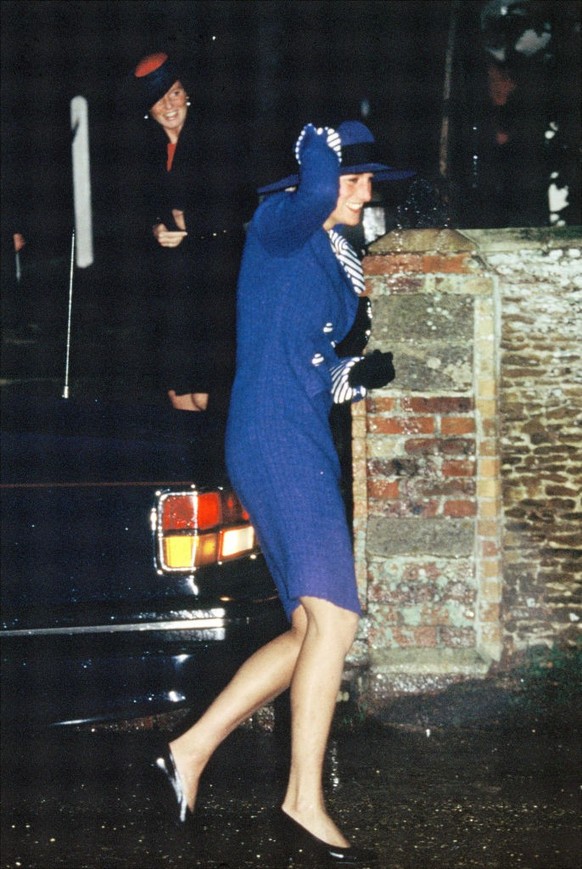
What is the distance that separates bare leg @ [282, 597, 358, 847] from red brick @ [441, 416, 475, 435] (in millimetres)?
1603

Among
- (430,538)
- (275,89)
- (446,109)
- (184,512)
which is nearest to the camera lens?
(184,512)

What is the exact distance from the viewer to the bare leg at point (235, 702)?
3568mm

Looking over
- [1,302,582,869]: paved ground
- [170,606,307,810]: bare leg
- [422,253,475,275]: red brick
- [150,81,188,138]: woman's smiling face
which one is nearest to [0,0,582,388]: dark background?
[150,81,188,138]: woman's smiling face

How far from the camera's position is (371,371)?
3727mm

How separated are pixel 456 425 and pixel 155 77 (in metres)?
2.12

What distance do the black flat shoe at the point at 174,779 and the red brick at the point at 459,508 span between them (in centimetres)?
174

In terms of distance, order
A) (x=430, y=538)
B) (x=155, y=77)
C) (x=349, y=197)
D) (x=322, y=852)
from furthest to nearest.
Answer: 1. (x=155, y=77)
2. (x=430, y=538)
3. (x=349, y=197)
4. (x=322, y=852)

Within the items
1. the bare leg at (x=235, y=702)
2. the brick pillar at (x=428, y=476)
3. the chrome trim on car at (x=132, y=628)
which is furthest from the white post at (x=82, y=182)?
the bare leg at (x=235, y=702)

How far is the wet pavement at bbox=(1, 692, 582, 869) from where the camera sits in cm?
355

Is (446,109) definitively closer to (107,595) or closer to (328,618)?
(107,595)

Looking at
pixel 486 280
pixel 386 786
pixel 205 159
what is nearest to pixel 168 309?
pixel 205 159

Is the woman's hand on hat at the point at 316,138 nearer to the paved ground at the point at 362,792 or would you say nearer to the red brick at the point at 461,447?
the red brick at the point at 461,447

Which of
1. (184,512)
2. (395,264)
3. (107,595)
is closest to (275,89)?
(395,264)

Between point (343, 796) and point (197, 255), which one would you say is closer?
point (343, 796)
